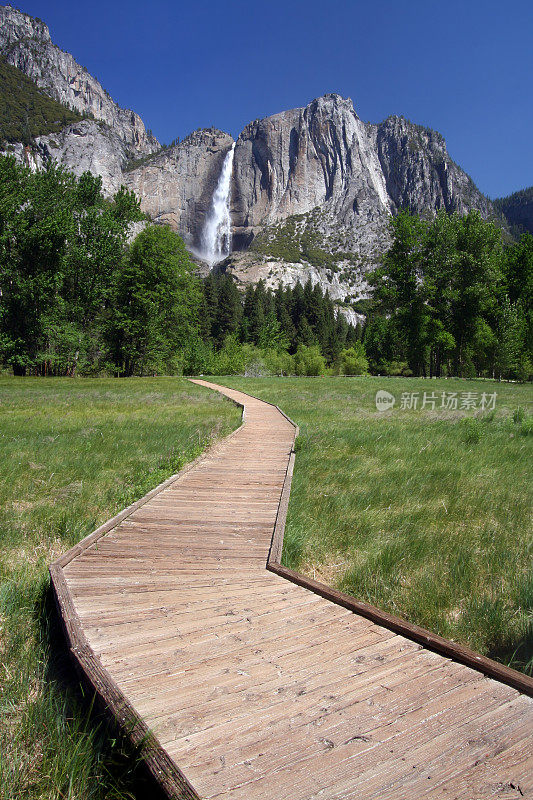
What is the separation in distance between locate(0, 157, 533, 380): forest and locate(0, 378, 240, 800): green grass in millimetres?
27437

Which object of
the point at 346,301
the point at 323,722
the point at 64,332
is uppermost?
the point at 346,301

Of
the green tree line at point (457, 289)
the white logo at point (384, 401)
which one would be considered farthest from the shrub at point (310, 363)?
the white logo at point (384, 401)

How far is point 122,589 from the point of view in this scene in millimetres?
3307

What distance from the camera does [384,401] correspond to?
20.4m

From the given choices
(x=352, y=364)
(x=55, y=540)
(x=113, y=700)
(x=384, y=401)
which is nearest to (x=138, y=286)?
(x=384, y=401)

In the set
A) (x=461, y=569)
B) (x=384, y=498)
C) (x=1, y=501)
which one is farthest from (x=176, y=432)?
(x=461, y=569)

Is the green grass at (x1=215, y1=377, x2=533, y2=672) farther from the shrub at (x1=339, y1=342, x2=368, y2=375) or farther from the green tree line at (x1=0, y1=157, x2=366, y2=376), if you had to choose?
the shrub at (x1=339, y1=342, x2=368, y2=375)

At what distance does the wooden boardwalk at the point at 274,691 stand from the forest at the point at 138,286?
37865 millimetres

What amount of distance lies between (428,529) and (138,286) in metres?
41.7

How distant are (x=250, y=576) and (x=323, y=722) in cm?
175

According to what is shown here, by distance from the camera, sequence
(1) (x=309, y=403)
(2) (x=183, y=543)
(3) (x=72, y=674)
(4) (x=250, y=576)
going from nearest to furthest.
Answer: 1. (3) (x=72, y=674)
2. (4) (x=250, y=576)
3. (2) (x=183, y=543)
4. (1) (x=309, y=403)

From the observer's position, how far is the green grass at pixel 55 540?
1.81 m

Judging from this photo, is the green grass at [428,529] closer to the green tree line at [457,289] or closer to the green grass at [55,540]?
the green grass at [55,540]

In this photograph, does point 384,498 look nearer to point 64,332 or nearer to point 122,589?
point 122,589
